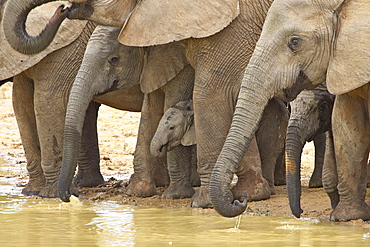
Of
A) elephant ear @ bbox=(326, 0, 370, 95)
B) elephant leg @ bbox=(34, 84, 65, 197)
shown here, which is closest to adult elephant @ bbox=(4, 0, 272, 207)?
elephant leg @ bbox=(34, 84, 65, 197)

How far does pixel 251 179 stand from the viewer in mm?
8016

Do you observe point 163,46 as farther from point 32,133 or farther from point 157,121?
point 32,133

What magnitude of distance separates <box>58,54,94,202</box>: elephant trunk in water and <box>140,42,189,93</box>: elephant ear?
49cm

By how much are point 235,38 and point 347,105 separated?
4.64 ft

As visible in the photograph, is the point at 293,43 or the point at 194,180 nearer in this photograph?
the point at 293,43

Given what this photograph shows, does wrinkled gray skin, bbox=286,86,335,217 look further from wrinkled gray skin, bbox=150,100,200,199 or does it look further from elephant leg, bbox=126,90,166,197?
elephant leg, bbox=126,90,166,197

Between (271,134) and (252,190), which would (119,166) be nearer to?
(271,134)

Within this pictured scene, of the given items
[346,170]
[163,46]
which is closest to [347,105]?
[346,170]

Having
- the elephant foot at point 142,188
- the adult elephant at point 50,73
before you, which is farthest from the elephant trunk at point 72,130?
the elephant foot at point 142,188

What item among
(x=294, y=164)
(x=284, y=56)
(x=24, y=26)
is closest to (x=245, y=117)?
(x=284, y=56)

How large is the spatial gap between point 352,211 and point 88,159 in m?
3.77

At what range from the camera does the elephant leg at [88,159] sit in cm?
986

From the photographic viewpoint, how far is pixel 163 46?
27.8 feet

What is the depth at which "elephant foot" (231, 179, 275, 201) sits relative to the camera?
7.96 metres
